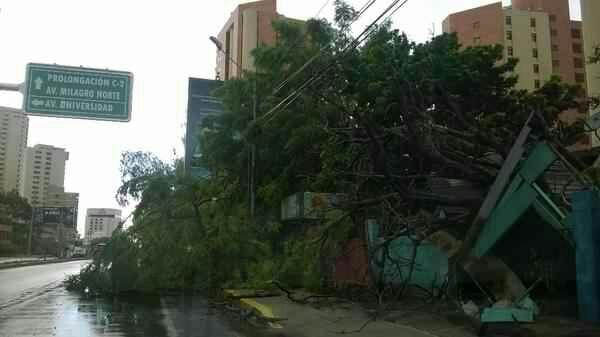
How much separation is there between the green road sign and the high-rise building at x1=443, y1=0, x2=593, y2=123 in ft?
243

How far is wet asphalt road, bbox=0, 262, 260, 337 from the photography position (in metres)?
11.2

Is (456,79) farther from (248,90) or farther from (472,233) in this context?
(472,233)

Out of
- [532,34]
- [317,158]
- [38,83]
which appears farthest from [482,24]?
[38,83]

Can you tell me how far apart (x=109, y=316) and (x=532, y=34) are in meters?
87.5

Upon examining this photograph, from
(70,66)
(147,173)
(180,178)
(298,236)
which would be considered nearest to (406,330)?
(70,66)

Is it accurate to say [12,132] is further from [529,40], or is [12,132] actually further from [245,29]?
[529,40]

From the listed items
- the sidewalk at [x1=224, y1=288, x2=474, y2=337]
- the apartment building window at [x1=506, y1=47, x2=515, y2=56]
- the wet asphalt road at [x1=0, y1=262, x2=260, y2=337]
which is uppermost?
the apartment building window at [x1=506, y1=47, x2=515, y2=56]

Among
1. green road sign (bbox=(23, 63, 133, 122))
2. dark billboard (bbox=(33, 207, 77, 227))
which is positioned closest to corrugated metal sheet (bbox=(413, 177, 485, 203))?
green road sign (bbox=(23, 63, 133, 122))

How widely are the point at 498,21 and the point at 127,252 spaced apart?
74729 millimetres

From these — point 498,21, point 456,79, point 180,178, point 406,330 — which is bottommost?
point 406,330

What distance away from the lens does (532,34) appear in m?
88.6

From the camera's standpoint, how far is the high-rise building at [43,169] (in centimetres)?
5338

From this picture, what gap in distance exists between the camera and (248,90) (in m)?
24.7

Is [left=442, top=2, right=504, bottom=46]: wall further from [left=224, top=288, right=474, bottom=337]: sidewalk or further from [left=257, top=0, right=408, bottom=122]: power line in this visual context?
[left=224, top=288, right=474, bottom=337]: sidewalk
